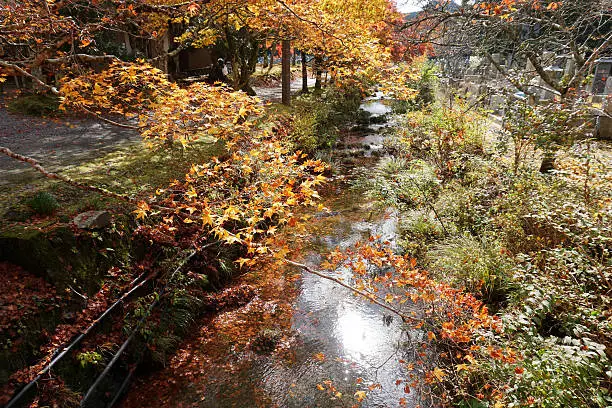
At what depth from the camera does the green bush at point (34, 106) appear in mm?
12156

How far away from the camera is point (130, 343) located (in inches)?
200

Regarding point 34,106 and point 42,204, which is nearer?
point 42,204

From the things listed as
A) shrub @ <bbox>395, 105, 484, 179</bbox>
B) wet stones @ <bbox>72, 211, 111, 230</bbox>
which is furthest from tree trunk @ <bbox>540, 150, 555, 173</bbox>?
wet stones @ <bbox>72, 211, 111, 230</bbox>

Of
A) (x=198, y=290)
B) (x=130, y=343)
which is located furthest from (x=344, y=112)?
(x=130, y=343)

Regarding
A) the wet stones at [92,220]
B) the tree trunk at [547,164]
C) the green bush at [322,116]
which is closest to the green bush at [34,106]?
the green bush at [322,116]

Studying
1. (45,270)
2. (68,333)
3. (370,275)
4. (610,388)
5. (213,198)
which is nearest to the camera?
(610,388)

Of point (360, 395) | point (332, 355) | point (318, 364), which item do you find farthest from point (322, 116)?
point (360, 395)

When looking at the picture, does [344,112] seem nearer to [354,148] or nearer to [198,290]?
[354,148]

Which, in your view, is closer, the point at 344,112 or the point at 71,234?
the point at 71,234

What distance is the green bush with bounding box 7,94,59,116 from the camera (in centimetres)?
1216

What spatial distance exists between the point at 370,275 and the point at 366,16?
12.1 meters

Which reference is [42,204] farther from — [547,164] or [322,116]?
[322,116]

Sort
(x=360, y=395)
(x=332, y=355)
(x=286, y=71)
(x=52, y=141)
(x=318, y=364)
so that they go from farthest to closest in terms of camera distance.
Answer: (x=286, y=71) < (x=52, y=141) < (x=332, y=355) < (x=318, y=364) < (x=360, y=395)

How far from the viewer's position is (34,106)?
40.0 ft
